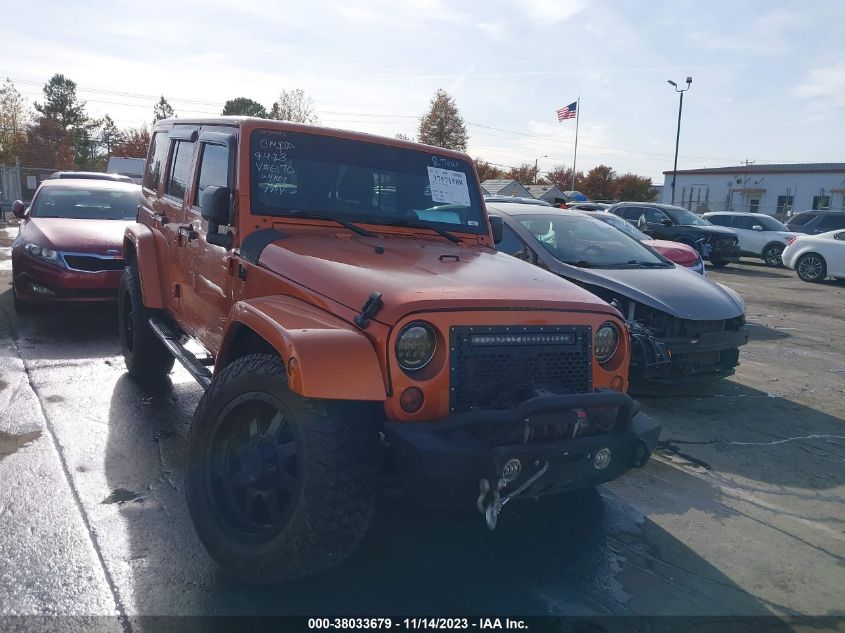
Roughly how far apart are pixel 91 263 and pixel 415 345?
243 inches

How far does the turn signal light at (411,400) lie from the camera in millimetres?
2900

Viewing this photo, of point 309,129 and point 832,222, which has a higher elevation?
point 832,222

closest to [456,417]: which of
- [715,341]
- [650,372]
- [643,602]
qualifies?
[643,602]

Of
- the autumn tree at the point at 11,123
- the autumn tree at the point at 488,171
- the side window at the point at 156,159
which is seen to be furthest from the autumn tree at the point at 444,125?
the side window at the point at 156,159

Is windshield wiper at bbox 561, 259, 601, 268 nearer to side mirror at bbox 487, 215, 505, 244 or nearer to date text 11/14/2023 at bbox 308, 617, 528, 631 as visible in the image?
side mirror at bbox 487, 215, 505, 244

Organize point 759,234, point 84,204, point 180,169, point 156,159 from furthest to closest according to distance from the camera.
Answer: point 759,234
point 84,204
point 156,159
point 180,169

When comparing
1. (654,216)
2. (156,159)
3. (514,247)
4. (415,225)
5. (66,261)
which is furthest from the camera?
(654,216)

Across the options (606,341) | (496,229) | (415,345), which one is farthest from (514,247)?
(415,345)

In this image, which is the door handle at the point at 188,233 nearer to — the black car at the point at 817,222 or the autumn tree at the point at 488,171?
the black car at the point at 817,222

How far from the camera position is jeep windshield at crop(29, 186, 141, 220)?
912 centimetres

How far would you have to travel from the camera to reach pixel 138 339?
5789 millimetres

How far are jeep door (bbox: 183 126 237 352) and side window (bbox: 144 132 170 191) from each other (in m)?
1.13

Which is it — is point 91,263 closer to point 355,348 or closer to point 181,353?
point 181,353

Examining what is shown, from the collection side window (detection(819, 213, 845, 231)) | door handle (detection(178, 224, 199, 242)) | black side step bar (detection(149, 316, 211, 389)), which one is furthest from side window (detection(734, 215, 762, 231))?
door handle (detection(178, 224, 199, 242))
